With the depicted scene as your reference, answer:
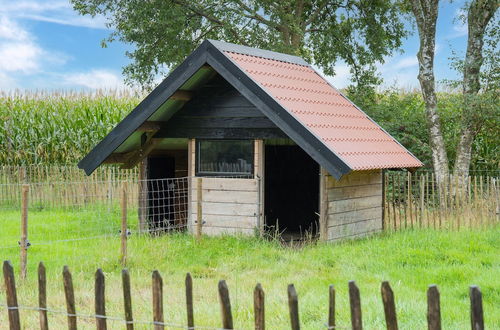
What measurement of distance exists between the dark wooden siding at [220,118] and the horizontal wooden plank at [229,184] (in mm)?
808

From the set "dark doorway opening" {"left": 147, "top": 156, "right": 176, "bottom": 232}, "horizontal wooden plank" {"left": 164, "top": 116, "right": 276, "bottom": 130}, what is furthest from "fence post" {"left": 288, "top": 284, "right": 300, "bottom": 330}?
"dark doorway opening" {"left": 147, "top": 156, "right": 176, "bottom": 232}

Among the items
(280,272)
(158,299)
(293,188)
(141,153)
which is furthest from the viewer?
(293,188)

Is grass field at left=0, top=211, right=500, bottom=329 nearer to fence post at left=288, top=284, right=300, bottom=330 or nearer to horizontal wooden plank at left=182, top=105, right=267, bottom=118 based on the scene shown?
horizontal wooden plank at left=182, top=105, right=267, bottom=118

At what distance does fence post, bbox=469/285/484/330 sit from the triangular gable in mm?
7290

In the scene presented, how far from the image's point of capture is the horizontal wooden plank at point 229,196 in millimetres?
13156

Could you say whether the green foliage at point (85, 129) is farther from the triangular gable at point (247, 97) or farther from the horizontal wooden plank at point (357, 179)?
the triangular gable at point (247, 97)

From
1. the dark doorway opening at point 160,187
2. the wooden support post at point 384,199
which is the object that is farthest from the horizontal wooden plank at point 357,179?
the dark doorway opening at point 160,187

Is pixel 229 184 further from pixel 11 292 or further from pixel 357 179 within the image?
pixel 11 292

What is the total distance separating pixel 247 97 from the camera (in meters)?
12.5

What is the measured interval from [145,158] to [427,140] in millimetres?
11333

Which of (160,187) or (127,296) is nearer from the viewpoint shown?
(127,296)

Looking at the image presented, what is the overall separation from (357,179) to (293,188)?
2594 millimetres

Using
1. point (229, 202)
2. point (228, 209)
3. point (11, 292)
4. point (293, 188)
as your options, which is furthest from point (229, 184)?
point (11, 292)

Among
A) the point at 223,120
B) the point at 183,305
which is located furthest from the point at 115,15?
the point at 183,305
